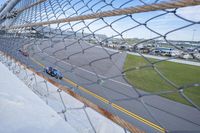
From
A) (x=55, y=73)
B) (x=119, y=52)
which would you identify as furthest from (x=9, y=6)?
(x=119, y=52)

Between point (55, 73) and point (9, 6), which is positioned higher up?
point (9, 6)

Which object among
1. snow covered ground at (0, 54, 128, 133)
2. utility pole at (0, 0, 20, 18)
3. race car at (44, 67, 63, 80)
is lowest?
race car at (44, 67, 63, 80)

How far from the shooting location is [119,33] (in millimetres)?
667

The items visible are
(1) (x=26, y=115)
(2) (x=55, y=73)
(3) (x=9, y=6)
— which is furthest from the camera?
(2) (x=55, y=73)

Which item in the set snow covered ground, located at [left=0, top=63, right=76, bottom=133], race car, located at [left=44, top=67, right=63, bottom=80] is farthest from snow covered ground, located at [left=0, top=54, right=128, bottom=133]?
race car, located at [left=44, top=67, right=63, bottom=80]

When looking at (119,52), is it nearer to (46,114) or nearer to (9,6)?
(46,114)

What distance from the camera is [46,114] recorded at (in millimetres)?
495

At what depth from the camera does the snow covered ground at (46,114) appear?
44cm

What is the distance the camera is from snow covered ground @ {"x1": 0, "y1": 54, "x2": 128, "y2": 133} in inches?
17.3

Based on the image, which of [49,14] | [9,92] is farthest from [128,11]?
[49,14]

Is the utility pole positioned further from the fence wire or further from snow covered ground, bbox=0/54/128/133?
snow covered ground, bbox=0/54/128/133

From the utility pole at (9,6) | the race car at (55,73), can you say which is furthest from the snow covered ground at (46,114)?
the utility pole at (9,6)

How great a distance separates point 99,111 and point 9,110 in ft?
0.73

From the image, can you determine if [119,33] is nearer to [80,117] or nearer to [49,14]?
[80,117]
